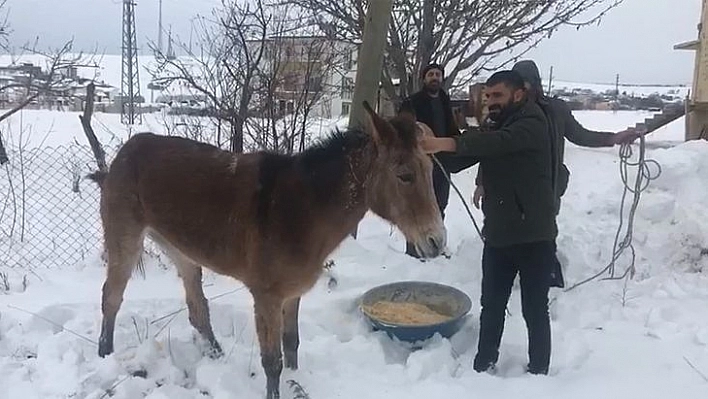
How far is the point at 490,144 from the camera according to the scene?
3.23 metres

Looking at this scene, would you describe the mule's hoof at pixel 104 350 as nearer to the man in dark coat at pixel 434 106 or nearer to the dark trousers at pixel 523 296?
the dark trousers at pixel 523 296

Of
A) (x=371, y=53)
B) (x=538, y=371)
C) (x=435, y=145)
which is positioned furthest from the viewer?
(x=371, y=53)

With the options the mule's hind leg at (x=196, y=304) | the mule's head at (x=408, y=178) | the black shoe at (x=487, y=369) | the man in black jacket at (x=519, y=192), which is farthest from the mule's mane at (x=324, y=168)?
the black shoe at (x=487, y=369)

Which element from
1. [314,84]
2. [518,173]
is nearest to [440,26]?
[314,84]

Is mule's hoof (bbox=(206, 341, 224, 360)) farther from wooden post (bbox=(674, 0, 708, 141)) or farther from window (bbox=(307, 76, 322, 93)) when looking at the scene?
wooden post (bbox=(674, 0, 708, 141))

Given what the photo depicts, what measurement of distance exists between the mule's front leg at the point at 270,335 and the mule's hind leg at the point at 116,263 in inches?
44.0

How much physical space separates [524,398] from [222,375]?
182 cm

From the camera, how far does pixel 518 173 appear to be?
11.2 feet

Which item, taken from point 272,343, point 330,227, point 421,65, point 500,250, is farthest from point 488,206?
point 421,65

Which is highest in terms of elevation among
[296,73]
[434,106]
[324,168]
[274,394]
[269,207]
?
[296,73]

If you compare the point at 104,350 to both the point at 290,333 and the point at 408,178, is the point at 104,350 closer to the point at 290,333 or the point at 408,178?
the point at 290,333

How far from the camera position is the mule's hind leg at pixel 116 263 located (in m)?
4.03

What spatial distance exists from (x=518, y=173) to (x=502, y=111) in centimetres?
37

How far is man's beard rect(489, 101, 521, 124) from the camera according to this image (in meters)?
3.40
